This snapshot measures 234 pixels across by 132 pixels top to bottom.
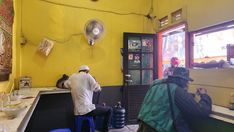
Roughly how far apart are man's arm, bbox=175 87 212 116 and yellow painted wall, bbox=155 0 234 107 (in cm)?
49

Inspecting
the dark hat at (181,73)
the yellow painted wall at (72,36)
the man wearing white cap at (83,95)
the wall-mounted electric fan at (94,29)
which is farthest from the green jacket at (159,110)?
the yellow painted wall at (72,36)

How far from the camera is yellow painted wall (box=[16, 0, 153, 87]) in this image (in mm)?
4012

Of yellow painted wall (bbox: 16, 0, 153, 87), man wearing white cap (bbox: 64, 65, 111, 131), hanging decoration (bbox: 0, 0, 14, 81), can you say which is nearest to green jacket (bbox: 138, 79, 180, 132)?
man wearing white cap (bbox: 64, 65, 111, 131)

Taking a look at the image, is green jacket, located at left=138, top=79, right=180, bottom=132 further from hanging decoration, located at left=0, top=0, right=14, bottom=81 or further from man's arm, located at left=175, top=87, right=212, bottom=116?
hanging decoration, located at left=0, top=0, right=14, bottom=81

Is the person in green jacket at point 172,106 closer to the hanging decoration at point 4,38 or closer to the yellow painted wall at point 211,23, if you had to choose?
the yellow painted wall at point 211,23

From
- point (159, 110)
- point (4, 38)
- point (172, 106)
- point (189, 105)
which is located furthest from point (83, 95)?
point (189, 105)

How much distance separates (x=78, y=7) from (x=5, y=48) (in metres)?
2.13

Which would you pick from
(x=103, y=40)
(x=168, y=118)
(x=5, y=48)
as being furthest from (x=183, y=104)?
(x=103, y=40)

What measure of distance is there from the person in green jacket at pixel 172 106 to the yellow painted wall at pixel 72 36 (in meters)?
2.50

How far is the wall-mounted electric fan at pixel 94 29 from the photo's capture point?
161 inches

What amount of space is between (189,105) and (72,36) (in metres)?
3.04

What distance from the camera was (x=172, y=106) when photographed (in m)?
1.99

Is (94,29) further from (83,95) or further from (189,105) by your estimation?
(189,105)


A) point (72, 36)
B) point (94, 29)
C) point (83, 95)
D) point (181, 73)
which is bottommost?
point (83, 95)
